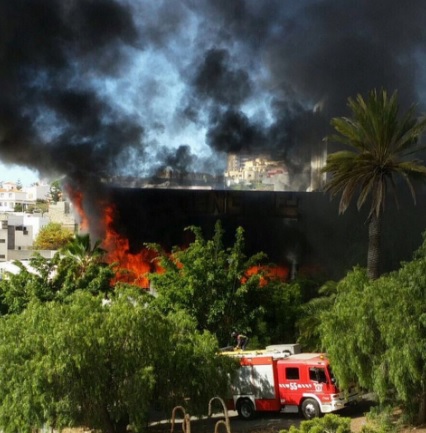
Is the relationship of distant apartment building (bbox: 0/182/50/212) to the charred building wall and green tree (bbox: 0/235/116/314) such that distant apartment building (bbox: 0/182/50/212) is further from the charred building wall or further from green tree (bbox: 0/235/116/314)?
green tree (bbox: 0/235/116/314)

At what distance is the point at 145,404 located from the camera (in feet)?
78.6

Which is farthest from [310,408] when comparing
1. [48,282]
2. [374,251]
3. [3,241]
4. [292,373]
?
[3,241]

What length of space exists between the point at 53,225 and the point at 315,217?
57.0 meters

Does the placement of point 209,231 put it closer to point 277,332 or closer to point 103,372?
point 277,332

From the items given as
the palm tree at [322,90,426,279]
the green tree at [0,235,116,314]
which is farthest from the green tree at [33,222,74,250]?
the palm tree at [322,90,426,279]

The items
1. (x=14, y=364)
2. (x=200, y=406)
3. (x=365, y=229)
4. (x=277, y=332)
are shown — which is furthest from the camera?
(x=365, y=229)

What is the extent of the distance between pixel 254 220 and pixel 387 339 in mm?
33439

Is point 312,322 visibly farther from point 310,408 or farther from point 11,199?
point 11,199

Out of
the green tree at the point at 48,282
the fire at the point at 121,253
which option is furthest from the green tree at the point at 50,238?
the green tree at the point at 48,282

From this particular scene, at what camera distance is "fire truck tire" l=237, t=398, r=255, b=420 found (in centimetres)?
2778

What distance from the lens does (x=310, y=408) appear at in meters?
26.7

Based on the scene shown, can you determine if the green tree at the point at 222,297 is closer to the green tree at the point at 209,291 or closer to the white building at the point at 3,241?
the green tree at the point at 209,291

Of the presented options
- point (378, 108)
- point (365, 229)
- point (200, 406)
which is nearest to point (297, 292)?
point (378, 108)

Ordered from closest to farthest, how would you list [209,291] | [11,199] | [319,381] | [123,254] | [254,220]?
[319,381], [209,291], [254,220], [123,254], [11,199]
